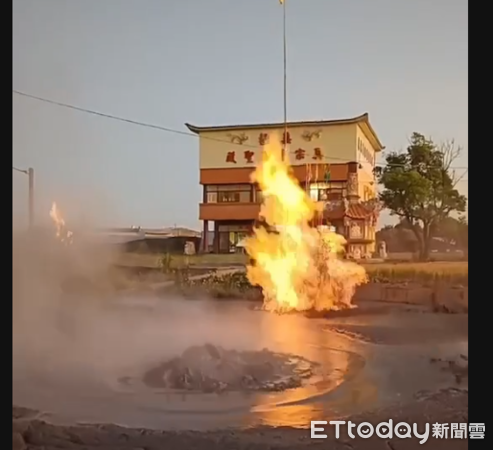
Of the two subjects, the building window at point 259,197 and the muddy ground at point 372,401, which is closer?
the muddy ground at point 372,401

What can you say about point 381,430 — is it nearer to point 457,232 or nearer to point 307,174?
point 457,232

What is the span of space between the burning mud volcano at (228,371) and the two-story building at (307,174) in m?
0.30

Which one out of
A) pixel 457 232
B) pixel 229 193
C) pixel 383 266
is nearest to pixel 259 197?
pixel 229 193

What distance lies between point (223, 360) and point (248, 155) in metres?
0.59

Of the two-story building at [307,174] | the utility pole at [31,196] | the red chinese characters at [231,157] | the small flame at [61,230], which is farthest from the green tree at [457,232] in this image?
the utility pole at [31,196]

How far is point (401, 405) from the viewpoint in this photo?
173 cm

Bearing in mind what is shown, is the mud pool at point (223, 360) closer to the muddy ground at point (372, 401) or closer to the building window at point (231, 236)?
the muddy ground at point (372, 401)

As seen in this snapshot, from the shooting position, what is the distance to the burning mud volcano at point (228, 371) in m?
1.74

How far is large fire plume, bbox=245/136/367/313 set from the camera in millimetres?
1794

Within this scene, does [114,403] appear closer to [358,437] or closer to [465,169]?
[358,437]

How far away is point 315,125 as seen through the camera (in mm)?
1805

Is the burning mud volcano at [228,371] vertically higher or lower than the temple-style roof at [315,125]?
lower

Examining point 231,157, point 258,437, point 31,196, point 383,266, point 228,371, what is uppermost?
point 231,157
